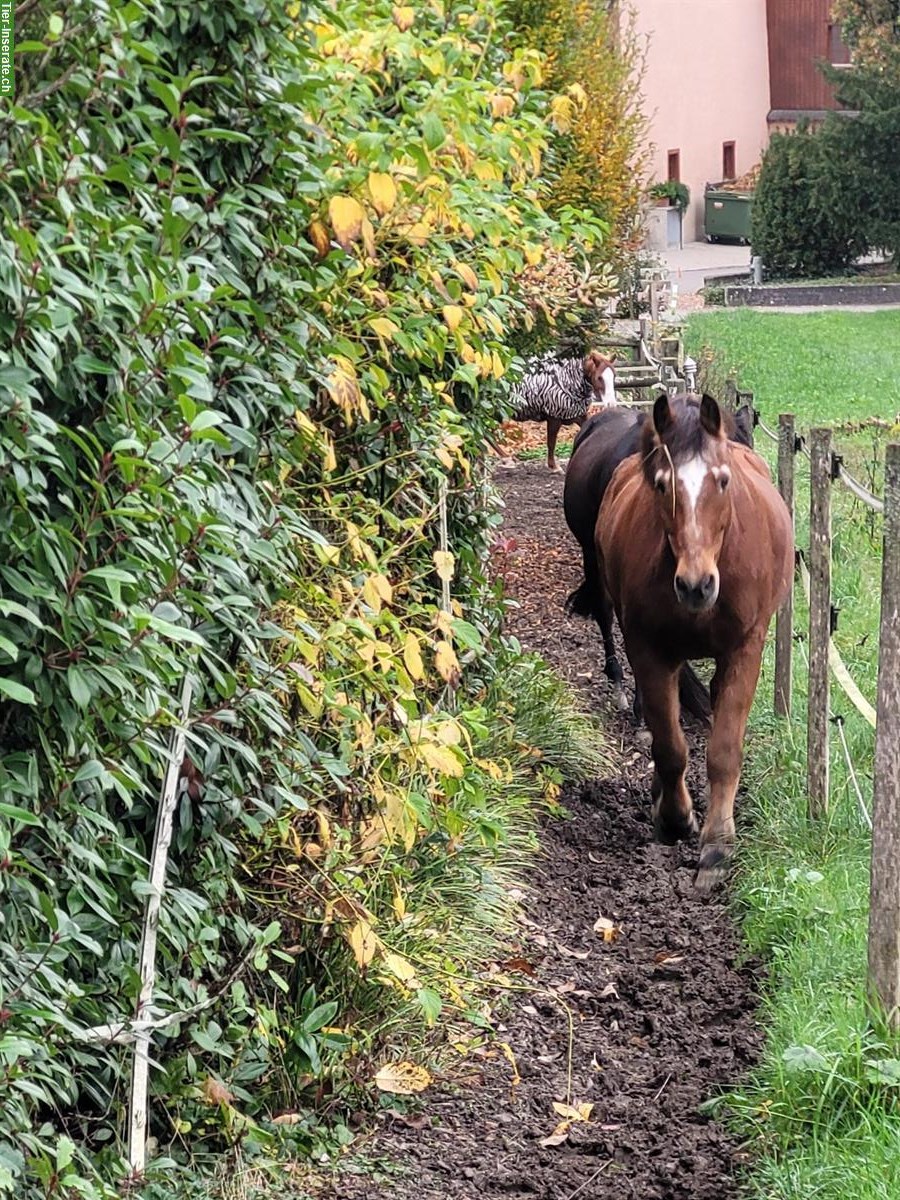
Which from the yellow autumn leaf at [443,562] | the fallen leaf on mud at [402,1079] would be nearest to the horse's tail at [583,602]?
the yellow autumn leaf at [443,562]

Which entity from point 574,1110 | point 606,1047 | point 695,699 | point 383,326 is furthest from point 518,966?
point 695,699

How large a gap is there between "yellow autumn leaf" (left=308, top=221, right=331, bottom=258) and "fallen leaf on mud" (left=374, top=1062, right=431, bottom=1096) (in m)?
2.34

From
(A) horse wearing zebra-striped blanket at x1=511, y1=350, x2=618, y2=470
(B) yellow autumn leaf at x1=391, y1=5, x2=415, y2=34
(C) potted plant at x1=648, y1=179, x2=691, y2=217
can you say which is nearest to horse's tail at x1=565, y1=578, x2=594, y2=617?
(B) yellow autumn leaf at x1=391, y1=5, x2=415, y2=34

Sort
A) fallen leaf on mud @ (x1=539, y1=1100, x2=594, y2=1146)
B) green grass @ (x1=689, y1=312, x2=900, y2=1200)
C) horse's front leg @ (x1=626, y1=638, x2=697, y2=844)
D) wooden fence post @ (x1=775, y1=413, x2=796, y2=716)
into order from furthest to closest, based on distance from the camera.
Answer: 1. wooden fence post @ (x1=775, y1=413, x2=796, y2=716)
2. horse's front leg @ (x1=626, y1=638, x2=697, y2=844)
3. fallen leaf on mud @ (x1=539, y1=1100, x2=594, y2=1146)
4. green grass @ (x1=689, y1=312, x2=900, y2=1200)

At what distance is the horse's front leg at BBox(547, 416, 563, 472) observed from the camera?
18748 millimetres

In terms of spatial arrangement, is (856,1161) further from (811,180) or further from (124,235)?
(811,180)

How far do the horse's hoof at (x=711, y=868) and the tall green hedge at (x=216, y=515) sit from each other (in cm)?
138

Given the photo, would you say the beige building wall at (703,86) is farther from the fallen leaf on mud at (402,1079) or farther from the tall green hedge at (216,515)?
the fallen leaf on mud at (402,1079)

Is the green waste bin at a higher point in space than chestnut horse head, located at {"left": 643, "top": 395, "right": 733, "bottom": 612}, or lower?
higher

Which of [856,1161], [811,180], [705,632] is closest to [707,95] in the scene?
[811,180]

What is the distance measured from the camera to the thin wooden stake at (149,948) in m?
3.63

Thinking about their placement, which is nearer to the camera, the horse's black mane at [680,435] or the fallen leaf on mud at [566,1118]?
the fallen leaf on mud at [566,1118]

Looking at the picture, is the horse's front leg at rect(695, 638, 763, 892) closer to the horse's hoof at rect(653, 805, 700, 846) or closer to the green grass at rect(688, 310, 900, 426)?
the horse's hoof at rect(653, 805, 700, 846)

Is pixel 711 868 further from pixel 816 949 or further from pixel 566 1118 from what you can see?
pixel 566 1118
